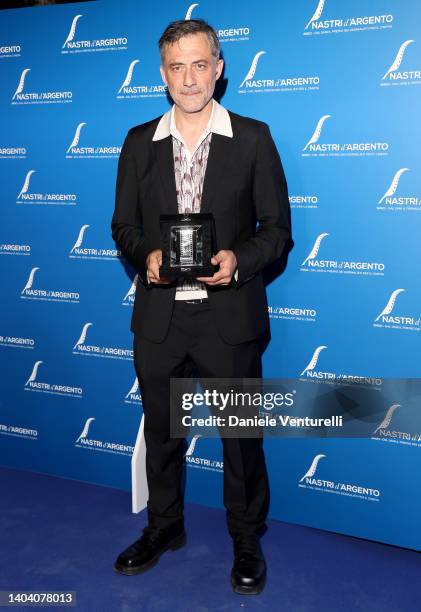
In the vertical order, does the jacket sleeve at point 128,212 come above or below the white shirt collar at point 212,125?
below

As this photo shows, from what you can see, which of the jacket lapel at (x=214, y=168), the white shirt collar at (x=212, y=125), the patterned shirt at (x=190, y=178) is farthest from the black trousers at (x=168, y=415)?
the white shirt collar at (x=212, y=125)

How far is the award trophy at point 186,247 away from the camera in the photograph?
2.13 meters

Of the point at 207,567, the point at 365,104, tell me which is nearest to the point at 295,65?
the point at 365,104

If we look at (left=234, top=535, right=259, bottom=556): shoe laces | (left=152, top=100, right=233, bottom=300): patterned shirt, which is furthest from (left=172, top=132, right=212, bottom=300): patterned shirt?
(left=234, top=535, right=259, bottom=556): shoe laces

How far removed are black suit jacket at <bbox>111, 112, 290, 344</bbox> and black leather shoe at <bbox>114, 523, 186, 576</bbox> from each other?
85cm

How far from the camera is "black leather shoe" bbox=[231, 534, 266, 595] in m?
2.39

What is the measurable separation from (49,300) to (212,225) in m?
1.37

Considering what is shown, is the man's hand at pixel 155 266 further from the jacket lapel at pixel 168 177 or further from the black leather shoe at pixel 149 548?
the black leather shoe at pixel 149 548

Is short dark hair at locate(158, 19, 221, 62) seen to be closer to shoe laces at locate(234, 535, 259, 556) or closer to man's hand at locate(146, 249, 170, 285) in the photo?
man's hand at locate(146, 249, 170, 285)

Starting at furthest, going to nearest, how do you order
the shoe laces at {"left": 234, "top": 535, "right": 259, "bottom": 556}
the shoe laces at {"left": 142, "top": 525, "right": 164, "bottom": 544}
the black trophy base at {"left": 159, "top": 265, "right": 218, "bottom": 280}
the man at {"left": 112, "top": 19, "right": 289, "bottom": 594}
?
1. the shoe laces at {"left": 142, "top": 525, "right": 164, "bottom": 544}
2. the shoe laces at {"left": 234, "top": 535, "right": 259, "bottom": 556}
3. the man at {"left": 112, "top": 19, "right": 289, "bottom": 594}
4. the black trophy base at {"left": 159, "top": 265, "right": 218, "bottom": 280}

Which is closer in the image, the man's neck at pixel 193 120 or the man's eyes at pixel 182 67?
the man's eyes at pixel 182 67

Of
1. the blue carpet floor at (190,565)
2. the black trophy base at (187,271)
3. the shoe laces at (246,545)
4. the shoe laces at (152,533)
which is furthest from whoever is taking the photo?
the shoe laces at (152,533)

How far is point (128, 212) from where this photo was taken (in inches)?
95.5

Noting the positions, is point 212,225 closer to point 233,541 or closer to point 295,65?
point 295,65
